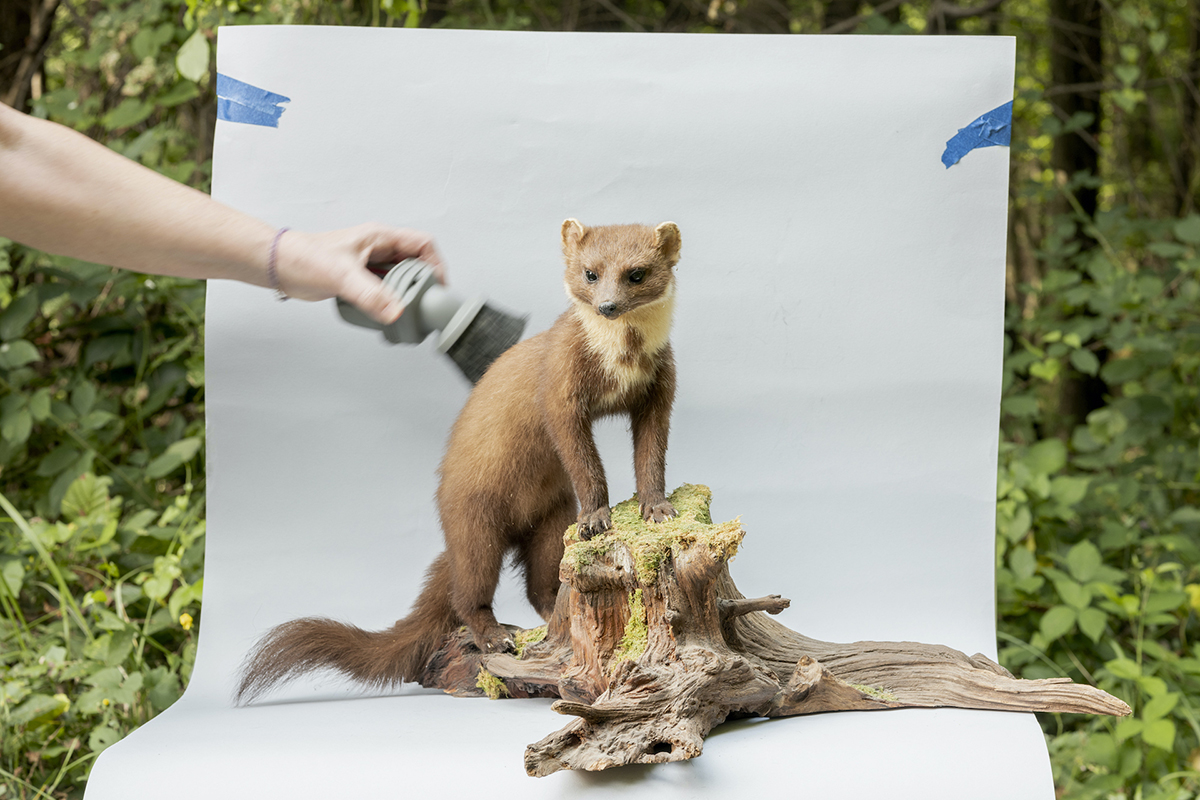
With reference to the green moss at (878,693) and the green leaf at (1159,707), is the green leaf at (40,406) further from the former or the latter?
the green leaf at (1159,707)

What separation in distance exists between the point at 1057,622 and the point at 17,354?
2.78 metres

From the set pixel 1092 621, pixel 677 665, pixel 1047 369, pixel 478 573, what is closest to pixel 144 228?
pixel 478 573

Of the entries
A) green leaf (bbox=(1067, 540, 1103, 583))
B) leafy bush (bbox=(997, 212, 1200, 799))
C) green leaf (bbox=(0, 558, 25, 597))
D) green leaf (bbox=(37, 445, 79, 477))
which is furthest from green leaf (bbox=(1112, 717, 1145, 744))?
green leaf (bbox=(37, 445, 79, 477))

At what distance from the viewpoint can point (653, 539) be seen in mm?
1612

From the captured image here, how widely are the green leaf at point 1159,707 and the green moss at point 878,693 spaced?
718 millimetres

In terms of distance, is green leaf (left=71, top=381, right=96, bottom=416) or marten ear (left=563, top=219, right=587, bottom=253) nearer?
marten ear (left=563, top=219, right=587, bottom=253)

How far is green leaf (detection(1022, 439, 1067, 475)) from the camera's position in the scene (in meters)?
2.57

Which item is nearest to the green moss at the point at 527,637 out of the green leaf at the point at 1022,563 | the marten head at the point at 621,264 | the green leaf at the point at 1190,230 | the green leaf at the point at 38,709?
the marten head at the point at 621,264

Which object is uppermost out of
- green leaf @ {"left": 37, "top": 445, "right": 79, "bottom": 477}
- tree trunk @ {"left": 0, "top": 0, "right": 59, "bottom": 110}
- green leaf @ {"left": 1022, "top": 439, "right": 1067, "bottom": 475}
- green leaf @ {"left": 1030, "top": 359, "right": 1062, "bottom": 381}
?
tree trunk @ {"left": 0, "top": 0, "right": 59, "bottom": 110}

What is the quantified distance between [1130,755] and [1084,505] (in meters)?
0.83

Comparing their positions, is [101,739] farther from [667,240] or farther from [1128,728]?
[1128,728]

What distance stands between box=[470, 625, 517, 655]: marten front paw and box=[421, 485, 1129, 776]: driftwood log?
0.06 feet

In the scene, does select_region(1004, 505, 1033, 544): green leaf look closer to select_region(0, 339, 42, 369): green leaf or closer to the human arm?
the human arm

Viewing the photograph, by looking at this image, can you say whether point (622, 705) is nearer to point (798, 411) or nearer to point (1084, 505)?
point (798, 411)
